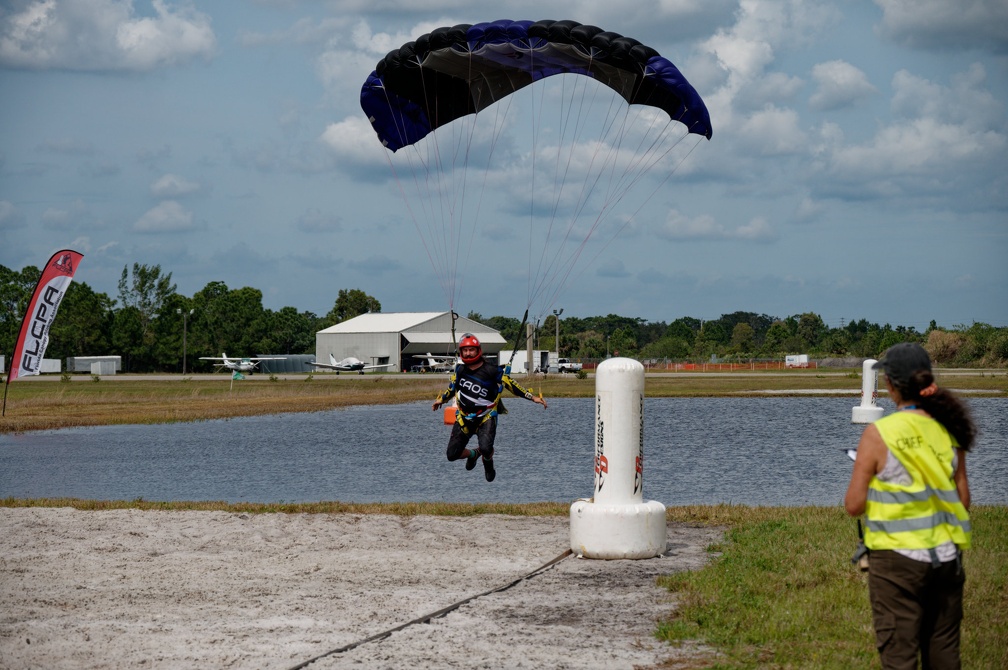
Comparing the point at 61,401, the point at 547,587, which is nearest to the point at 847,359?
the point at 61,401

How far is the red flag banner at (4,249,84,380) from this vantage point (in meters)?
32.7

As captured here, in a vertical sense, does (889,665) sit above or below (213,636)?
above

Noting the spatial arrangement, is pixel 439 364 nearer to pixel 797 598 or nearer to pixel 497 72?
pixel 497 72

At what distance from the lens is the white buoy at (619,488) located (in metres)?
11.0

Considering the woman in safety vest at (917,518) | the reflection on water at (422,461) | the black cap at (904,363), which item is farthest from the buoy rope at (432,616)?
the reflection on water at (422,461)

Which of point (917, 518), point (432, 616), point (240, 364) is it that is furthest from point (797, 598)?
point (240, 364)

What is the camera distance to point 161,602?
30.0ft

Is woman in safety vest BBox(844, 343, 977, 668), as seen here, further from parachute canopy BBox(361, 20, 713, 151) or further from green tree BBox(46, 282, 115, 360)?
green tree BBox(46, 282, 115, 360)

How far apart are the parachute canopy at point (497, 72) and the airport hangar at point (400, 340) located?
9176 cm

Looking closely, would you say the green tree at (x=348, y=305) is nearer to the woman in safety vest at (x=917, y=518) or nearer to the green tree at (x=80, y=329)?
the green tree at (x=80, y=329)

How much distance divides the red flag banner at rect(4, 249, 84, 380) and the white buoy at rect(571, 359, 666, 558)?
25.9 metres

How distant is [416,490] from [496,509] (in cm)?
612

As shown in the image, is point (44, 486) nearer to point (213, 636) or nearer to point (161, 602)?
point (161, 602)

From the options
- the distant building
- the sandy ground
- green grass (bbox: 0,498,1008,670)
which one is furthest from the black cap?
the distant building
